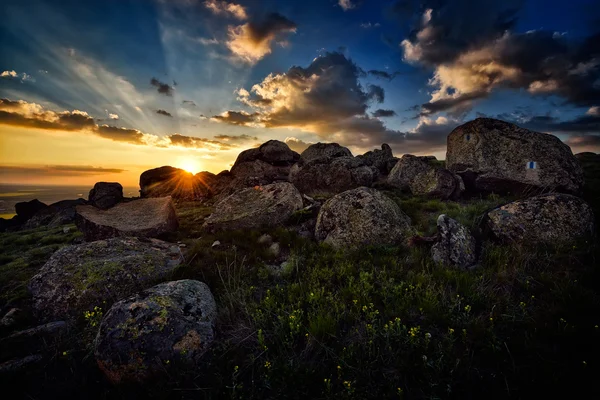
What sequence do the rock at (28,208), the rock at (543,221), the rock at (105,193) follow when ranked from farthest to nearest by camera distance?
1. the rock at (28,208)
2. the rock at (105,193)
3. the rock at (543,221)

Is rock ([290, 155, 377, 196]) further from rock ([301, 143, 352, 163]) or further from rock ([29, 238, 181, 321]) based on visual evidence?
rock ([29, 238, 181, 321])

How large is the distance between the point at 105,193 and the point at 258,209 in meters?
18.2

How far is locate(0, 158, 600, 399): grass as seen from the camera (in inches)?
149

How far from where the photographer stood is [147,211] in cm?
1380

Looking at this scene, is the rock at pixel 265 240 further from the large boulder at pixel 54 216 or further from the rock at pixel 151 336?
the large boulder at pixel 54 216

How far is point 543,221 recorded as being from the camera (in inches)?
315

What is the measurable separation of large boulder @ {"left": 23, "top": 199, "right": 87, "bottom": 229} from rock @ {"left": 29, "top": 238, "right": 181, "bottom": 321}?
17.4m

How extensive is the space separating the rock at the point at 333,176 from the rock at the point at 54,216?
1881 centimetres

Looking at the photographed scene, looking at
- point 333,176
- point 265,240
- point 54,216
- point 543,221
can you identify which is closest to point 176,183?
point 54,216

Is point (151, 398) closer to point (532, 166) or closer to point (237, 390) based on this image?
point (237, 390)

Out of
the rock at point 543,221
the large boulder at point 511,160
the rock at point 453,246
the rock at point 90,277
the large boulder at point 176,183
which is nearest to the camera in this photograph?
the rock at point 90,277

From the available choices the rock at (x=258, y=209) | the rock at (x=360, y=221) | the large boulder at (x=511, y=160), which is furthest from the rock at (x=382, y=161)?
the rock at (x=360, y=221)

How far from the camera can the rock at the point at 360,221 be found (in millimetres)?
8773

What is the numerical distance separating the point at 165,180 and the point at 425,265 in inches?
1314
